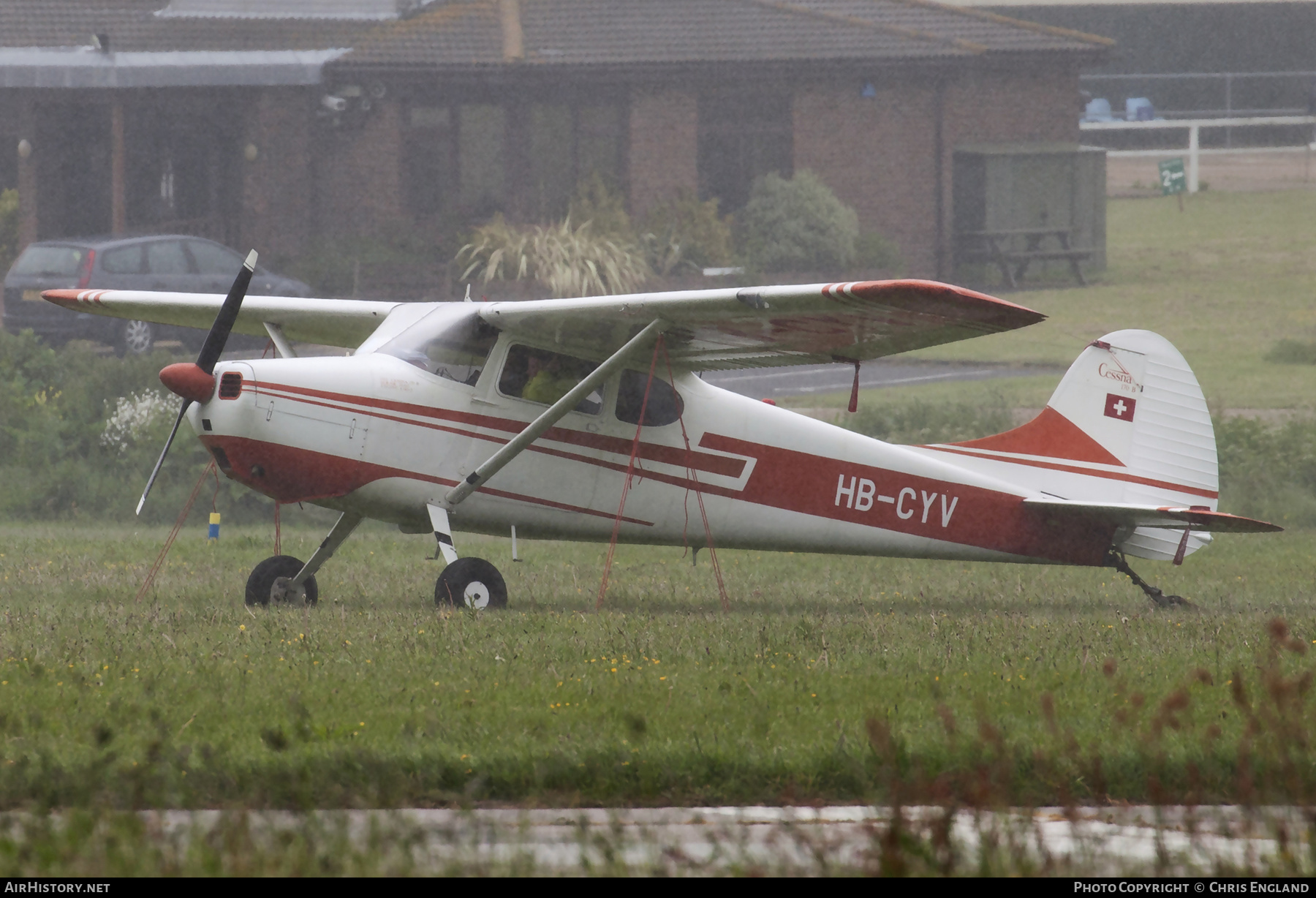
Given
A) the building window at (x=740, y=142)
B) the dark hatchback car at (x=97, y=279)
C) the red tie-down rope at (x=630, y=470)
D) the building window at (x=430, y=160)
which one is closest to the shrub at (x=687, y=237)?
the building window at (x=740, y=142)

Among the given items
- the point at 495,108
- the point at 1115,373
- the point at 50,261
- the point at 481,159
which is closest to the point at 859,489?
the point at 1115,373

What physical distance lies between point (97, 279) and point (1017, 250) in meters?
21.9

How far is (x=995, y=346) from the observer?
33375 millimetres

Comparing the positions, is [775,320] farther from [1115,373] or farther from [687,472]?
[1115,373]

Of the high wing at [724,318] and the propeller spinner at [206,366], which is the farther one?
the propeller spinner at [206,366]

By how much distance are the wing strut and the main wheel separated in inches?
19.8

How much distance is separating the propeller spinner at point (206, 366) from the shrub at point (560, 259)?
72.6 ft

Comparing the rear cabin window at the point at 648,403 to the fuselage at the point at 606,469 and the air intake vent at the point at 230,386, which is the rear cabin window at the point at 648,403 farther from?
the air intake vent at the point at 230,386

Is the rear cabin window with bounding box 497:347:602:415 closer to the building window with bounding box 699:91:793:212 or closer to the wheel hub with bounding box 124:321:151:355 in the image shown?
the wheel hub with bounding box 124:321:151:355

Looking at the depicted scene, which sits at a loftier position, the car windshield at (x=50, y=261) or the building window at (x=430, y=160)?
the building window at (x=430, y=160)

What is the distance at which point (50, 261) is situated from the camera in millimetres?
28406

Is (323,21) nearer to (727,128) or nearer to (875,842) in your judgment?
(727,128)

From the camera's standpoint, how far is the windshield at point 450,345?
1110 cm

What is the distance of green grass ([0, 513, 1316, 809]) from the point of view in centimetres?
588
